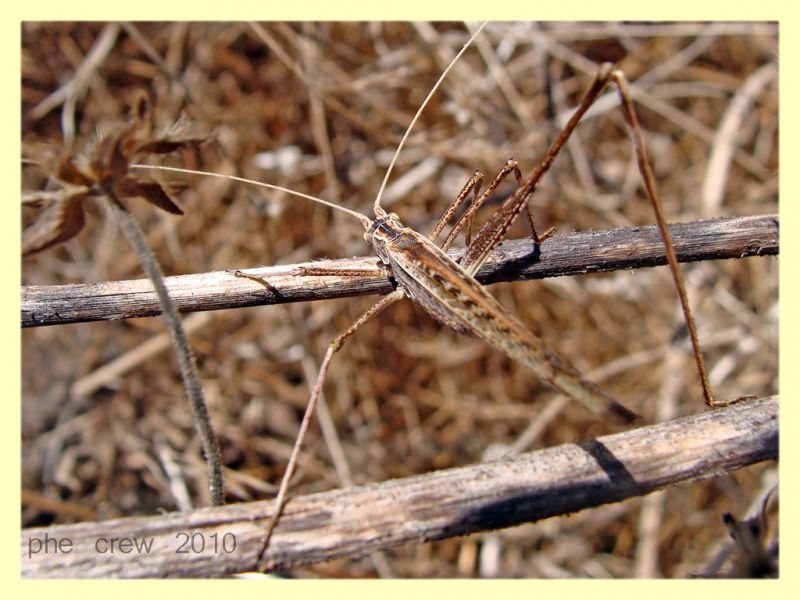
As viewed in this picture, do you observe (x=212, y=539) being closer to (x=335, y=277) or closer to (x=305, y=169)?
(x=335, y=277)

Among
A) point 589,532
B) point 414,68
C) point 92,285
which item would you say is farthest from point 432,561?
point 414,68

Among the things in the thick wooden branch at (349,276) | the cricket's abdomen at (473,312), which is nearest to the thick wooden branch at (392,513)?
the cricket's abdomen at (473,312)

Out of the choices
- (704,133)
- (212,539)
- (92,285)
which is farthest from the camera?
(704,133)

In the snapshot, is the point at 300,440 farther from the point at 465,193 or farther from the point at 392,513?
the point at 465,193

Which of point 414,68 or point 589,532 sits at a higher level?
point 414,68

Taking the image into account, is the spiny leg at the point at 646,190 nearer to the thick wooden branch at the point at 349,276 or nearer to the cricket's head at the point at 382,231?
the thick wooden branch at the point at 349,276

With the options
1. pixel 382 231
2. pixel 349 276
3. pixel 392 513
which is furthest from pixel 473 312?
pixel 392 513
